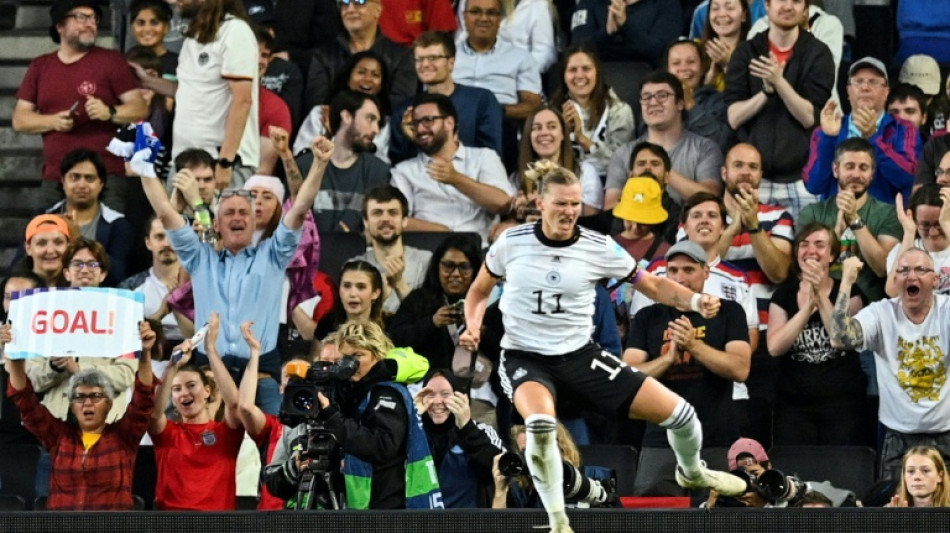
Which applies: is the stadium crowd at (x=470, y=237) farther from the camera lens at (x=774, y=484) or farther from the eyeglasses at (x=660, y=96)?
the camera lens at (x=774, y=484)

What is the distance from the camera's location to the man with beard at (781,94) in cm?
1349

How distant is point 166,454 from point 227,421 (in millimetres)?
438

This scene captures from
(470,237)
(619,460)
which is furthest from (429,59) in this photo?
(619,460)

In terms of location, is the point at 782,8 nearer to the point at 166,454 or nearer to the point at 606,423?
the point at 606,423

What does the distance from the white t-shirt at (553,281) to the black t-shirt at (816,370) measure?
2.31m

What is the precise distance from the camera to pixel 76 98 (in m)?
14.0

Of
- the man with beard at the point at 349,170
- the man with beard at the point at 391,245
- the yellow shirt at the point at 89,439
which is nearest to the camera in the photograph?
the yellow shirt at the point at 89,439

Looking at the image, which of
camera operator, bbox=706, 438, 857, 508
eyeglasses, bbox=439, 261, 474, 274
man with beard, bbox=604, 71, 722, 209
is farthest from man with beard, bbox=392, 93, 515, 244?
camera operator, bbox=706, 438, 857, 508

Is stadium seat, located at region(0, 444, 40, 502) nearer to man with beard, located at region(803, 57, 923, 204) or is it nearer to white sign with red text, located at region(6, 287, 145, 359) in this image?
white sign with red text, located at region(6, 287, 145, 359)

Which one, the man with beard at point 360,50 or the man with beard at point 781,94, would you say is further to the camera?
the man with beard at point 360,50

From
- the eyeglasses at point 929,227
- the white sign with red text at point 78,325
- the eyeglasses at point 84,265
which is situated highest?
the eyeglasses at point 929,227

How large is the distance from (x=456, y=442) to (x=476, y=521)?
1.72 meters

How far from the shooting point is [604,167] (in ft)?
45.3

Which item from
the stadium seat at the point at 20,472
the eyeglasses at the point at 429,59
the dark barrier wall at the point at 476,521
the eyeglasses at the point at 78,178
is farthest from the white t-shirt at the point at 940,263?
the stadium seat at the point at 20,472
